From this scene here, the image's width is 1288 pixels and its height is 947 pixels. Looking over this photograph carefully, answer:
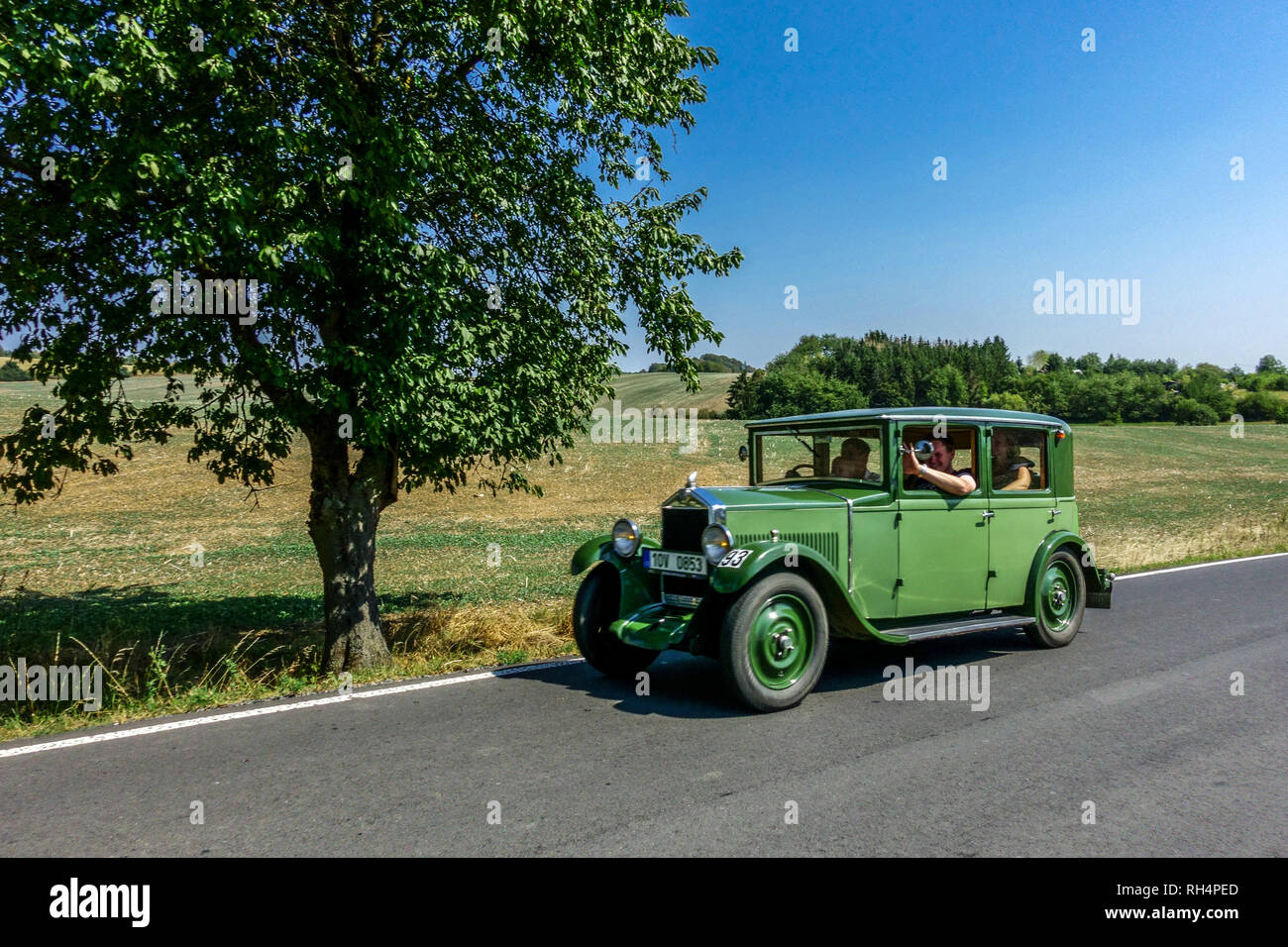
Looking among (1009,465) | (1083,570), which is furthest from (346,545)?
(1083,570)

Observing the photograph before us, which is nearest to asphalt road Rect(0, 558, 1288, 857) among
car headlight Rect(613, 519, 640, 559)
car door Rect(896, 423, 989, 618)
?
car door Rect(896, 423, 989, 618)

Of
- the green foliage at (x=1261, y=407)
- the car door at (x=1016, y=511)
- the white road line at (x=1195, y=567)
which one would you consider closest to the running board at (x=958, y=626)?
the car door at (x=1016, y=511)

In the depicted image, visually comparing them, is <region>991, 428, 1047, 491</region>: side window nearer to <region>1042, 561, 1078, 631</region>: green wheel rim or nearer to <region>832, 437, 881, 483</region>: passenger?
<region>1042, 561, 1078, 631</region>: green wheel rim

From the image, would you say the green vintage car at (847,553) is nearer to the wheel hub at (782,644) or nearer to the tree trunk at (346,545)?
the wheel hub at (782,644)

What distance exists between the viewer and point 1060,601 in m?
7.29

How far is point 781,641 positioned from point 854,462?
1846 millimetres

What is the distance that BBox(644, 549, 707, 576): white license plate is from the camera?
562 centimetres

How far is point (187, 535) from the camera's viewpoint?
20438 mm

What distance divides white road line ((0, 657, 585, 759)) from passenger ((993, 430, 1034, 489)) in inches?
156

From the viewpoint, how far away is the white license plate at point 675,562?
5621mm

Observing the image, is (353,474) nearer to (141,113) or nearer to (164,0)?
(141,113)

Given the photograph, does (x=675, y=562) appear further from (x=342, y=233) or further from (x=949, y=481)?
(x=342, y=233)

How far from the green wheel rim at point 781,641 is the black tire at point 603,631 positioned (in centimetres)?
109
